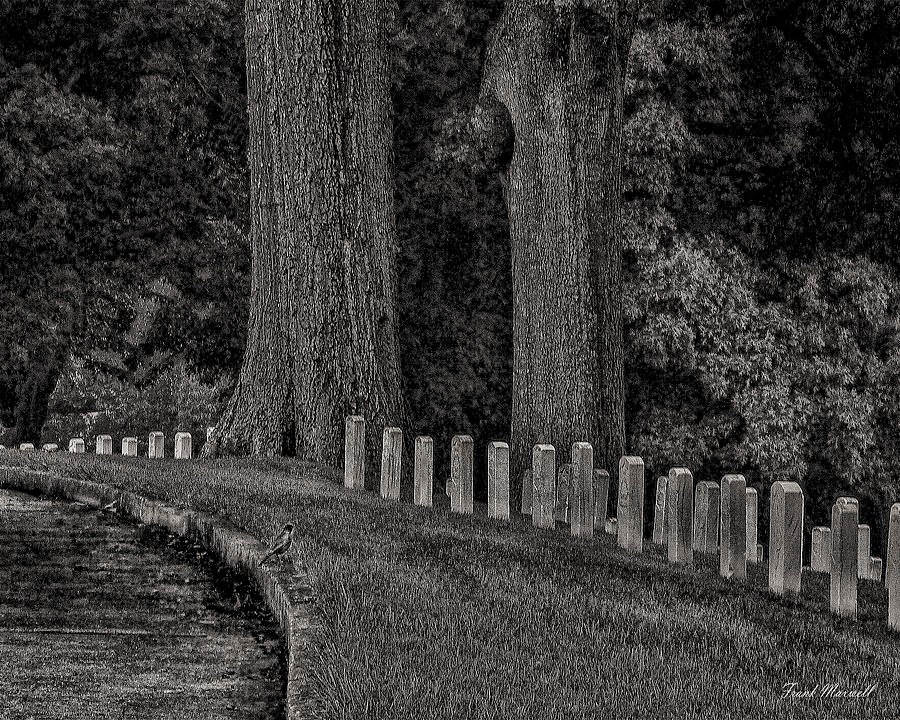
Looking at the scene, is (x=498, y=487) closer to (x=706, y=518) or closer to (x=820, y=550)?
(x=706, y=518)

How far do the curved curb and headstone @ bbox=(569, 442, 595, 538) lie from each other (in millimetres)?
2181

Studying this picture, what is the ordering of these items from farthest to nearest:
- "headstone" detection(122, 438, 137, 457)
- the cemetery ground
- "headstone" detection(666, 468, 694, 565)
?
1. "headstone" detection(122, 438, 137, 457)
2. "headstone" detection(666, 468, 694, 565)
3. the cemetery ground

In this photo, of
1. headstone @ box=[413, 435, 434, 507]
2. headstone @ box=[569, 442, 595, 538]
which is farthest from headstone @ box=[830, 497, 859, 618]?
headstone @ box=[413, 435, 434, 507]

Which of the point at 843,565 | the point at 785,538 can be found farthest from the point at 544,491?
the point at 843,565

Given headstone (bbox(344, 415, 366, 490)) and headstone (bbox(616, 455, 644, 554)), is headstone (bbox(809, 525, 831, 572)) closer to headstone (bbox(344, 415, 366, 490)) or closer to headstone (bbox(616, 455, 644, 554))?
headstone (bbox(616, 455, 644, 554))

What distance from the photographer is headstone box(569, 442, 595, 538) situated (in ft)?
29.4

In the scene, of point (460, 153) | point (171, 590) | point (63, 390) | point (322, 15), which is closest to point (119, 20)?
point (460, 153)

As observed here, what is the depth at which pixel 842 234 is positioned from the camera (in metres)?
20.2

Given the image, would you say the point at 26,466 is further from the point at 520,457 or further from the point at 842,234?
the point at 842,234

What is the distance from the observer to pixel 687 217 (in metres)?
20.3

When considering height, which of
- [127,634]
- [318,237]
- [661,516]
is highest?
[318,237]

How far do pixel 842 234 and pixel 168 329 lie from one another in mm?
11024

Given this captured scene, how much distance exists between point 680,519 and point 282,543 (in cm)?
241

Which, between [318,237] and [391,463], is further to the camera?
[318,237]
